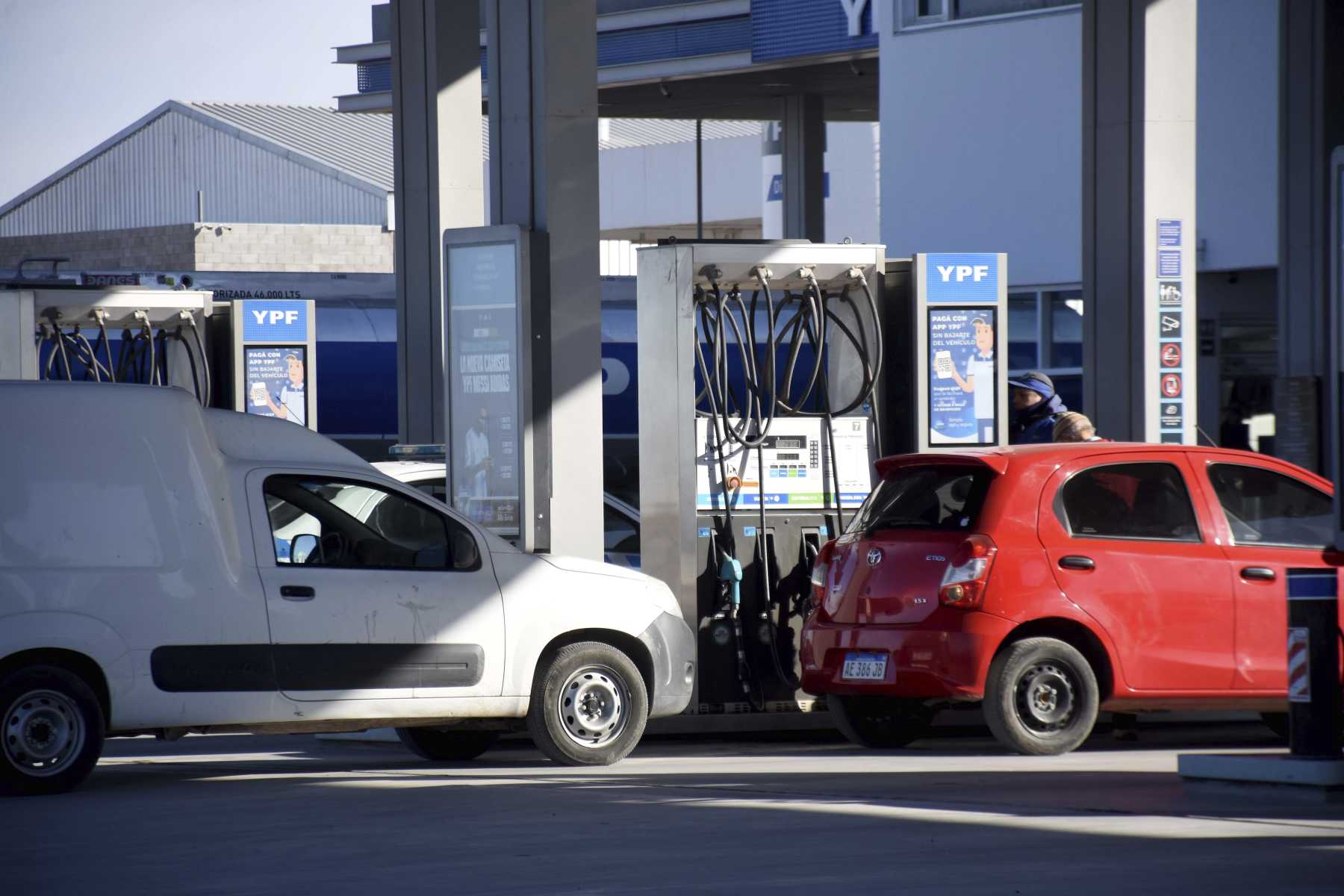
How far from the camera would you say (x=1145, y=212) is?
13727mm

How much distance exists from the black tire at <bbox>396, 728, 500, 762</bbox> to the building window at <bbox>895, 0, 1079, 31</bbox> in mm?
17778

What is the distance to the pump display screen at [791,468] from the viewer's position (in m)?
12.2

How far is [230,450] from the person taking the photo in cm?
1008

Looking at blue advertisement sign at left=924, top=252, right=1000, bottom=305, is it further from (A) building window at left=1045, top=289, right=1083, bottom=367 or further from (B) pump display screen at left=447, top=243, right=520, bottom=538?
(A) building window at left=1045, top=289, right=1083, bottom=367

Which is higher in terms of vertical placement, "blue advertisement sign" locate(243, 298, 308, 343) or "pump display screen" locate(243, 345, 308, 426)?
"blue advertisement sign" locate(243, 298, 308, 343)

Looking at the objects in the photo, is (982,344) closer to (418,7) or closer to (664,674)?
(664,674)

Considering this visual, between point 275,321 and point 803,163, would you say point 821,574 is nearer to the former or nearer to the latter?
point 275,321

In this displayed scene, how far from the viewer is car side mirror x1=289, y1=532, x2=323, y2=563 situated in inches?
394

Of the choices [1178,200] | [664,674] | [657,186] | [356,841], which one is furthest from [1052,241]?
[657,186]

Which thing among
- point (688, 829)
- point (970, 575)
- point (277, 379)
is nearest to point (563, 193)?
point (970, 575)

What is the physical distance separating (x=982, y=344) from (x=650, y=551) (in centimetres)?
250

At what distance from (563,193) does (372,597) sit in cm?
374

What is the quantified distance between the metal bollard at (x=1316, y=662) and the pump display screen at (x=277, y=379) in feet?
40.8

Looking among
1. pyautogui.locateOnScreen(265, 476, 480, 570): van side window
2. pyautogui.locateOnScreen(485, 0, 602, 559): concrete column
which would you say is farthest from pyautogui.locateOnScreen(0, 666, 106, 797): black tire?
pyautogui.locateOnScreen(485, 0, 602, 559): concrete column
